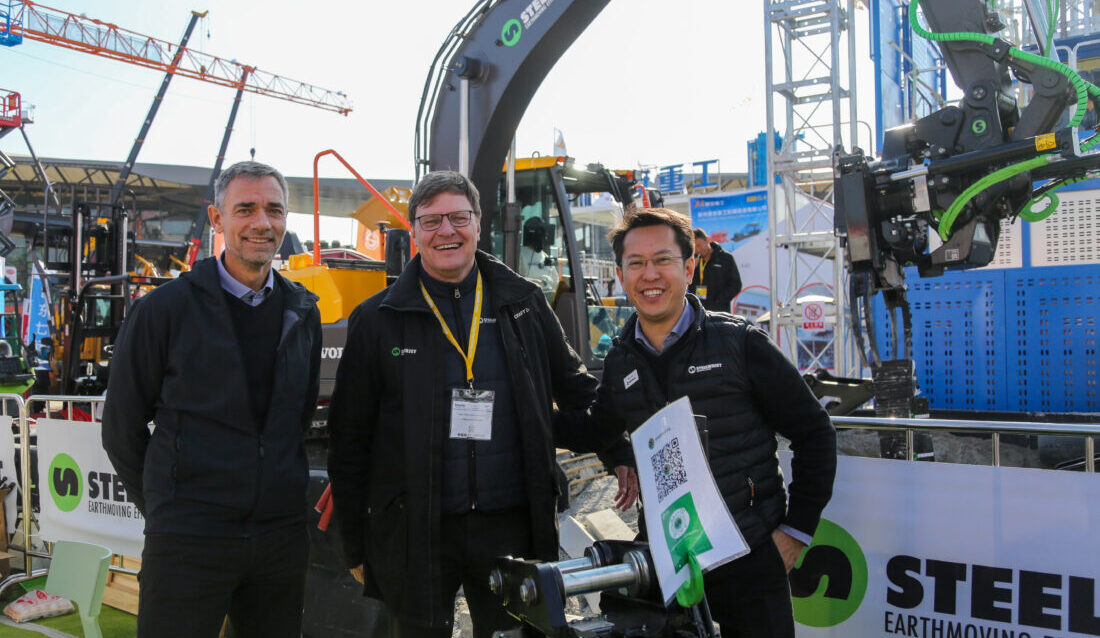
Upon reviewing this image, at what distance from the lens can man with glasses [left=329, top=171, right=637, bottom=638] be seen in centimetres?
220

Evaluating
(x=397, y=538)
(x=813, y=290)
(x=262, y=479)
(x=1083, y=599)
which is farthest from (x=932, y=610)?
(x=813, y=290)

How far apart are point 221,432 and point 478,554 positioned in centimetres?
84

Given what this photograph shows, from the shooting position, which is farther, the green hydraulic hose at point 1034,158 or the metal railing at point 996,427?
the green hydraulic hose at point 1034,158

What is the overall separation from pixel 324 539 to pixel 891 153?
4.10 metres

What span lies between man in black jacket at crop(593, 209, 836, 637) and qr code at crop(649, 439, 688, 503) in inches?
Answer: 25.5

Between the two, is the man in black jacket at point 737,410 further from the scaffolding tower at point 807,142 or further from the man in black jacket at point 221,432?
the scaffolding tower at point 807,142

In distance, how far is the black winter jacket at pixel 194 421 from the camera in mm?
2188

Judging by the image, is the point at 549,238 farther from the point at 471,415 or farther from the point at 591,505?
the point at 471,415

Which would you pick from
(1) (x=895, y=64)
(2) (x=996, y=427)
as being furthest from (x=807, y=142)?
(2) (x=996, y=427)

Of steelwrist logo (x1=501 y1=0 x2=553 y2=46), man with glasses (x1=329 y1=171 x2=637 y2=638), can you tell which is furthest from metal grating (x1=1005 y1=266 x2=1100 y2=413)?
man with glasses (x1=329 y1=171 x2=637 y2=638)

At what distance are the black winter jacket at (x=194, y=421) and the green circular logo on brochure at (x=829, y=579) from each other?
1.88 meters

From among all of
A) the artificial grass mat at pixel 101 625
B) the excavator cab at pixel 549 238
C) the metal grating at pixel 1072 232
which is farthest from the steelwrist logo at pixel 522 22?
the metal grating at pixel 1072 232

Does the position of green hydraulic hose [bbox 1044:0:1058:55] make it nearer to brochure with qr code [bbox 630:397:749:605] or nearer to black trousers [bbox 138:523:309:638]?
brochure with qr code [bbox 630:397:749:605]

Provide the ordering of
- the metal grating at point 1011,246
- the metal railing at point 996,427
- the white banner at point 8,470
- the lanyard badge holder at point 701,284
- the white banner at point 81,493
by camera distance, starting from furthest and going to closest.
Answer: the lanyard badge holder at point 701,284, the metal grating at point 1011,246, the white banner at point 8,470, the white banner at point 81,493, the metal railing at point 996,427
